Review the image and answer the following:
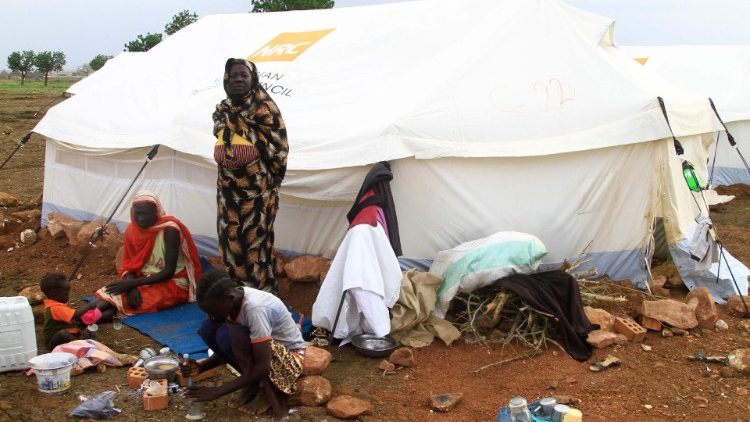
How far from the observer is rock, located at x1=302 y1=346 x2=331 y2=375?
12.3 ft

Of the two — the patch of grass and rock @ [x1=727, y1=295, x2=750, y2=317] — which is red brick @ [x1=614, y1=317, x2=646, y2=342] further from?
the patch of grass

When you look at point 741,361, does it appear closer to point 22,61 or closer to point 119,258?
point 119,258

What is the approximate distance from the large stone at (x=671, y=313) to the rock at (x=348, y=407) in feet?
7.06

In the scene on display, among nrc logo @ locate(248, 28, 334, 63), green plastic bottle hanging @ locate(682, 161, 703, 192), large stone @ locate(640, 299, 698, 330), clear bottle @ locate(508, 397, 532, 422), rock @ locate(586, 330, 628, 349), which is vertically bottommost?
clear bottle @ locate(508, 397, 532, 422)

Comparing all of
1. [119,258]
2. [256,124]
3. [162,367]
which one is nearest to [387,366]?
[162,367]

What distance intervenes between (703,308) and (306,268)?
2761 mm

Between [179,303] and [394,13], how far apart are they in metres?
3.15

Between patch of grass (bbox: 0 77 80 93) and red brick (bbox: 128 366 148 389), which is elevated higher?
patch of grass (bbox: 0 77 80 93)

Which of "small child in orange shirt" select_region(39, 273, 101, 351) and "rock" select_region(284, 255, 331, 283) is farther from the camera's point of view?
"rock" select_region(284, 255, 331, 283)

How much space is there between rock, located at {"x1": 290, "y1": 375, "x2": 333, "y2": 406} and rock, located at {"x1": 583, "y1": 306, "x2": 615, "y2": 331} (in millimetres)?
1855

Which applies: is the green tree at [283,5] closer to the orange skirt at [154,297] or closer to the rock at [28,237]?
the rock at [28,237]

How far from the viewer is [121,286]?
4.73 meters

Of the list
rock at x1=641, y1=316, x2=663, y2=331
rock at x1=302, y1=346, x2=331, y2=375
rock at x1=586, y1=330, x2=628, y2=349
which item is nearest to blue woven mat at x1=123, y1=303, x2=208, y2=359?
rock at x1=302, y1=346, x2=331, y2=375

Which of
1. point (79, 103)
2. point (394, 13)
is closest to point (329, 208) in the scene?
point (394, 13)
